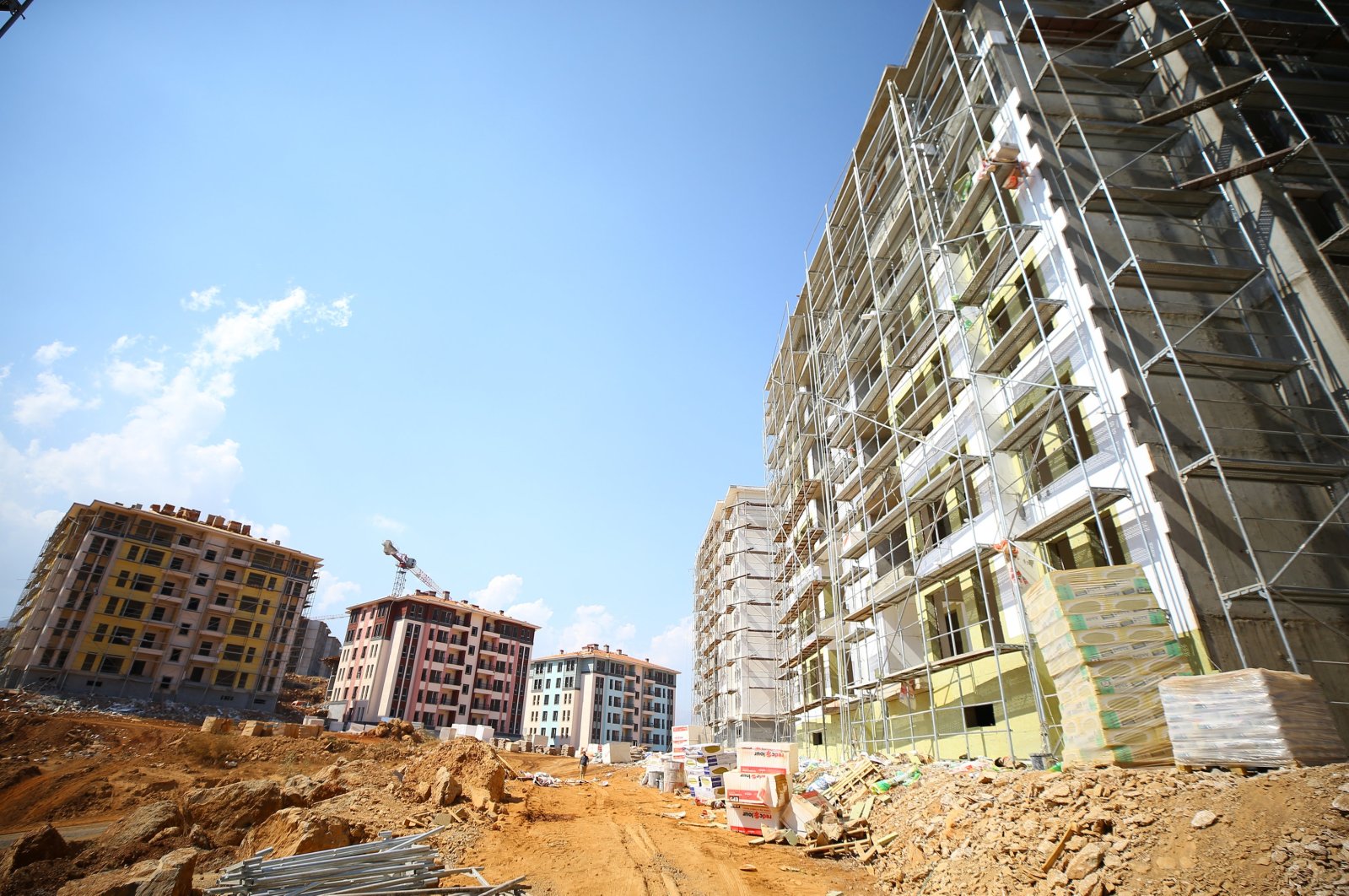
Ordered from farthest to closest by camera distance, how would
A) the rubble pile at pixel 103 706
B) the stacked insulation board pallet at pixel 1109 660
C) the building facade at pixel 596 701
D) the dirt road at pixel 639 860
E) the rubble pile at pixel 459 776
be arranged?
the building facade at pixel 596 701, the rubble pile at pixel 103 706, the rubble pile at pixel 459 776, the dirt road at pixel 639 860, the stacked insulation board pallet at pixel 1109 660

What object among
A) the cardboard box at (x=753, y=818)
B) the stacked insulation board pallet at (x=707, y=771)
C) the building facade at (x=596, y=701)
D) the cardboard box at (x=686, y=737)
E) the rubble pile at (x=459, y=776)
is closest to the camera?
the cardboard box at (x=753, y=818)

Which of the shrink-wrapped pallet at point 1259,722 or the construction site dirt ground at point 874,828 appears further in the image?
the shrink-wrapped pallet at point 1259,722

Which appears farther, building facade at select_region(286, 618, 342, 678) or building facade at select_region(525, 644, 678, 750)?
building facade at select_region(286, 618, 342, 678)

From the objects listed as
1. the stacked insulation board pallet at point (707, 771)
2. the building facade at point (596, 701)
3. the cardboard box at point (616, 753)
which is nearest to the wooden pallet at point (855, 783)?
the stacked insulation board pallet at point (707, 771)

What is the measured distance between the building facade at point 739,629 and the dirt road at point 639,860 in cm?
2047

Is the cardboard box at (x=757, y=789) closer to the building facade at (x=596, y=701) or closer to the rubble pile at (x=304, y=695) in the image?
the rubble pile at (x=304, y=695)

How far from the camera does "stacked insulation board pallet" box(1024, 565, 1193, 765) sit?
7.87 meters

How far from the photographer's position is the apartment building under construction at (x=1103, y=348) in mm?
9664

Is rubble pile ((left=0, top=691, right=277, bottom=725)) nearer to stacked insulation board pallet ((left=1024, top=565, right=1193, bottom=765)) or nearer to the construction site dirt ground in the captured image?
the construction site dirt ground

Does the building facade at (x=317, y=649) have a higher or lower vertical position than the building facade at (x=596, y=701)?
higher

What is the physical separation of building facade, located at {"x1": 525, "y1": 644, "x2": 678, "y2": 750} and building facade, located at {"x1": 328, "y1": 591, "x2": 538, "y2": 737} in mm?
7994

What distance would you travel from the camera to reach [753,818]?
11508 mm

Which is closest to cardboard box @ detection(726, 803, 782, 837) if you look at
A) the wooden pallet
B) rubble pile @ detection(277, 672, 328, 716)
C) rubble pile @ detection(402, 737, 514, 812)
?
the wooden pallet

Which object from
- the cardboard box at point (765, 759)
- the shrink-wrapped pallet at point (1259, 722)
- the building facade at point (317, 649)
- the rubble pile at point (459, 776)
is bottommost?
the rubble pile at point (459, 776)
